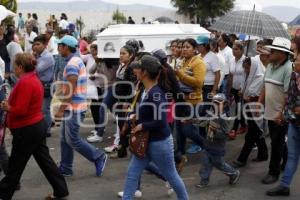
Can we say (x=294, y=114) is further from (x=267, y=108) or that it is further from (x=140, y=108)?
(x=140, y=108)

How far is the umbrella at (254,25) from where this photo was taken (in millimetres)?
6180

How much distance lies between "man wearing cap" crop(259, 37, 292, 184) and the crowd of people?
12 millimetres

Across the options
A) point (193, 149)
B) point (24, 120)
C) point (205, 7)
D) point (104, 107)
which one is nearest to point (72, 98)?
point (24, 120)

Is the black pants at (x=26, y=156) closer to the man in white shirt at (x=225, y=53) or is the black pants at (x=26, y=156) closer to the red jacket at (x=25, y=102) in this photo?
the red jacket at (x=25, y=102)

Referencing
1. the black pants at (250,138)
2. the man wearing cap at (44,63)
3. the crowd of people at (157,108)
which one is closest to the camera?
the crowd of people at (157,108)

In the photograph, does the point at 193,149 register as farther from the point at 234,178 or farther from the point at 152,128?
the point at 152,128

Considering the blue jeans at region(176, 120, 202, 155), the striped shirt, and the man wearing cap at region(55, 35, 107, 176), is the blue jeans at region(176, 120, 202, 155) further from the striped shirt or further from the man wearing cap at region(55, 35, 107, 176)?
the striped shirt

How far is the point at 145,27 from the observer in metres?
8.56

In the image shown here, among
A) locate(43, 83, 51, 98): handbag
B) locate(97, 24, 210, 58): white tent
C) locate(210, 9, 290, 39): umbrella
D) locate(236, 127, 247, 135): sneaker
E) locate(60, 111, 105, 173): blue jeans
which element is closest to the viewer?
locate(60, 111, 105, 173): blue jeans

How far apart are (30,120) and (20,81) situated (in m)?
0.40

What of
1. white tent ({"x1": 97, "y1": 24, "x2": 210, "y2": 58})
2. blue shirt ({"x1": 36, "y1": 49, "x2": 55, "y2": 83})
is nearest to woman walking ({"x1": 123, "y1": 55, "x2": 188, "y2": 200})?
blue shirt ({"x1": 36, "y1": 49, "x2": 55, "y2": 83})

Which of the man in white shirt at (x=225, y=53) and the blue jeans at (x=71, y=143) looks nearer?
the blue jeans at (x=71, y=143)

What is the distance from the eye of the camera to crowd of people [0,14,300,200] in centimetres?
425

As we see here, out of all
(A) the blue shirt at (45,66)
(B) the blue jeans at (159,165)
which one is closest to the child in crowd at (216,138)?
(B) the blue jeans at (159,165)
